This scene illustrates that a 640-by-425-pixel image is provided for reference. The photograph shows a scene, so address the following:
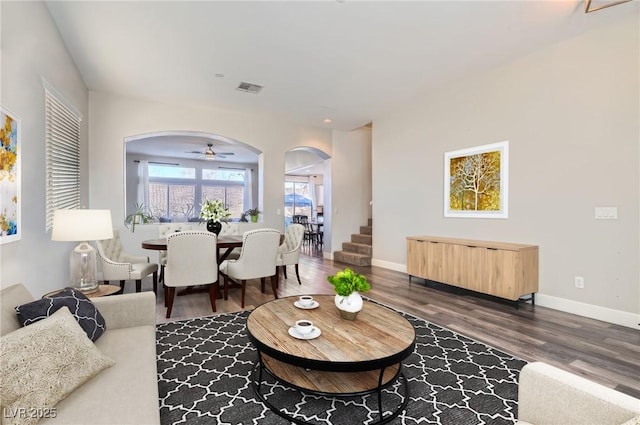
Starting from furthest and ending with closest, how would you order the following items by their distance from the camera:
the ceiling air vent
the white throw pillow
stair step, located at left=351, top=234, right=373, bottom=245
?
stair step, located at left=351, top=234, right=373, bottom=245
the ceiling air vent
the white throw pillow

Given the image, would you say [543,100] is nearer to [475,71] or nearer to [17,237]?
[475,71]

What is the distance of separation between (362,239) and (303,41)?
4779 millimetres

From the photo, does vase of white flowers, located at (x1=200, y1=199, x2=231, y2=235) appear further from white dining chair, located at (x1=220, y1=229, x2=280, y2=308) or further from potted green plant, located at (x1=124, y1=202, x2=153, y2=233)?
potted green plant, located at (x1=124, y1=202, x2=153, y2=233)

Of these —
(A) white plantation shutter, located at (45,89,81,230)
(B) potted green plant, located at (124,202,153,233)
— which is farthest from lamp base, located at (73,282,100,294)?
(B) potted green plant, located at (124,202,153,233)

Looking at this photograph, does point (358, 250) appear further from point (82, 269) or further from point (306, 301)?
point (82, 269)

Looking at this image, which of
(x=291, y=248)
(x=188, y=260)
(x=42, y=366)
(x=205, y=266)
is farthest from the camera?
(x=291, y=248)

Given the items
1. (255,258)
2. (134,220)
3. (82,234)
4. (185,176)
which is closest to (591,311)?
(255,258)

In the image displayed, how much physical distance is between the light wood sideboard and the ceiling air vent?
3.45 meters

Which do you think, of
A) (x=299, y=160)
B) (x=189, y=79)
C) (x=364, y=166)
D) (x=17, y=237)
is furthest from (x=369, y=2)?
(x=299, y=160)

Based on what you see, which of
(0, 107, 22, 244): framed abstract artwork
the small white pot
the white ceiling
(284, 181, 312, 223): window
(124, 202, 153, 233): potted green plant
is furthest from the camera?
(284, 181, 312, 223): window

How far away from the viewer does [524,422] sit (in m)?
1.22

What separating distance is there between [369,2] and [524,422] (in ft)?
10.6

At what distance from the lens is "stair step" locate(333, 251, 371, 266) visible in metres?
6.68

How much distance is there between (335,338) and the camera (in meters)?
1.94
